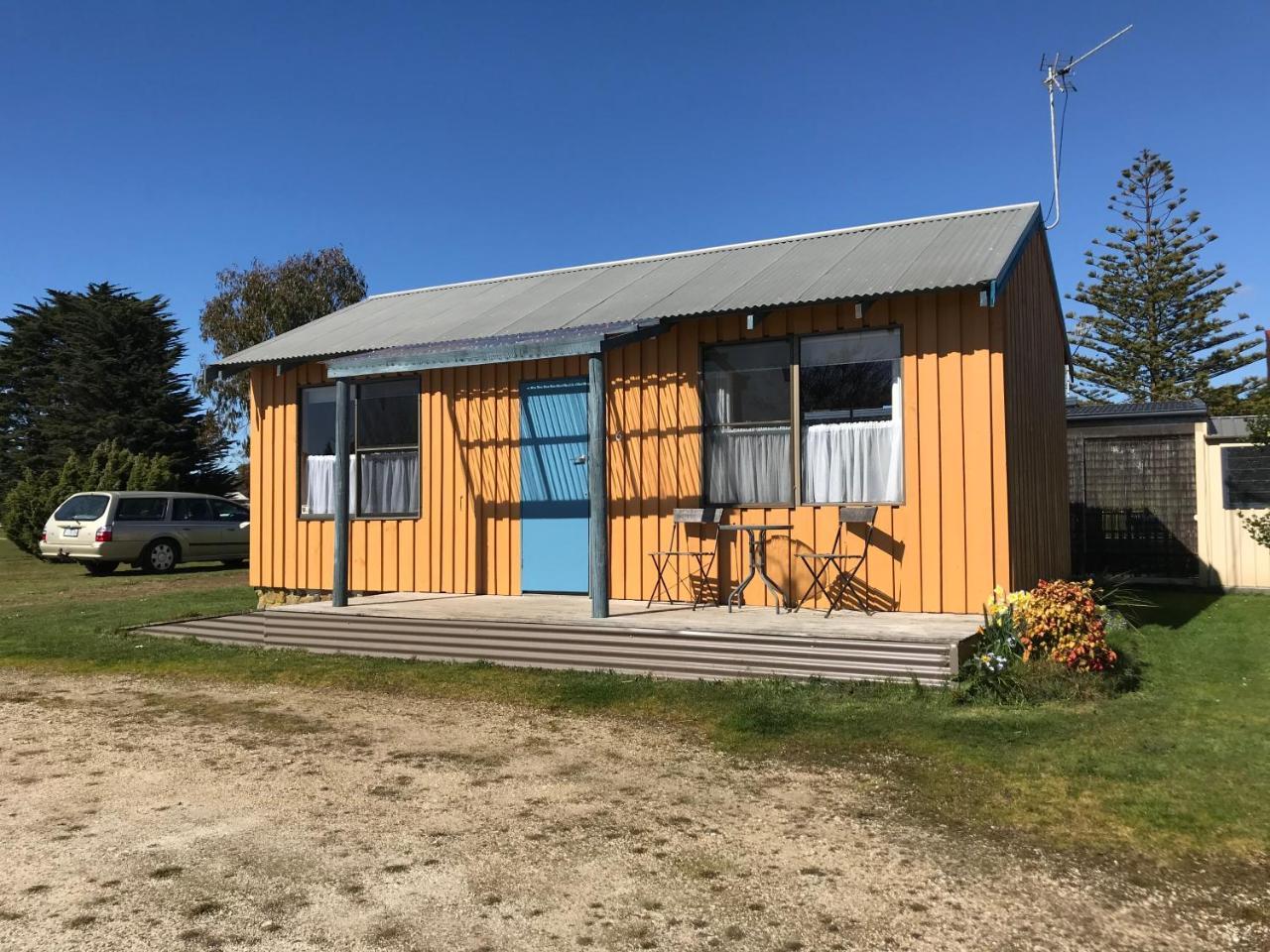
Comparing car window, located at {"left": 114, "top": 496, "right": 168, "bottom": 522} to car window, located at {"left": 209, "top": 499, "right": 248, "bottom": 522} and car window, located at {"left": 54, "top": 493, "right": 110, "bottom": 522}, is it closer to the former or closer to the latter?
car window, located at {"left": 54, "top": 493, "right": 110, "bottom": 522}

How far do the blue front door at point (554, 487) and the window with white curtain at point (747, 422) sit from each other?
4.42ft

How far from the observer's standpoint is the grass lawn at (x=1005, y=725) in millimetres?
3754

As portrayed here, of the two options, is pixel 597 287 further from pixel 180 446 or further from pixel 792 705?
pixel 180 446

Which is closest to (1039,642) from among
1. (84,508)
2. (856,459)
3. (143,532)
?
(856,459)

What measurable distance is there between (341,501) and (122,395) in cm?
3211

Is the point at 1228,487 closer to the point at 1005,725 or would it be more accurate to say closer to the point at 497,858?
the point at 1005,725

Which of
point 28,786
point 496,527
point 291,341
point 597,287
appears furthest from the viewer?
point 291,341

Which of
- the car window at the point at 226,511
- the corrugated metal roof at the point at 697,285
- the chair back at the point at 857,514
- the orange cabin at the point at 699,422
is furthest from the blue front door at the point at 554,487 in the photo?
the car window at the point at 226,511

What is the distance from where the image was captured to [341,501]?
9.30 metres

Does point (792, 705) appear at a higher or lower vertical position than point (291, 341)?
lower

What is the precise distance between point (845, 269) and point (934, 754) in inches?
201

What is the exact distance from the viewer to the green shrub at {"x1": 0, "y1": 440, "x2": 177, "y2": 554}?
2091 centimetres

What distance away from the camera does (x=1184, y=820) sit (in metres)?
3.72

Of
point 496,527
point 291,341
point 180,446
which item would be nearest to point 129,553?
point 291,341
